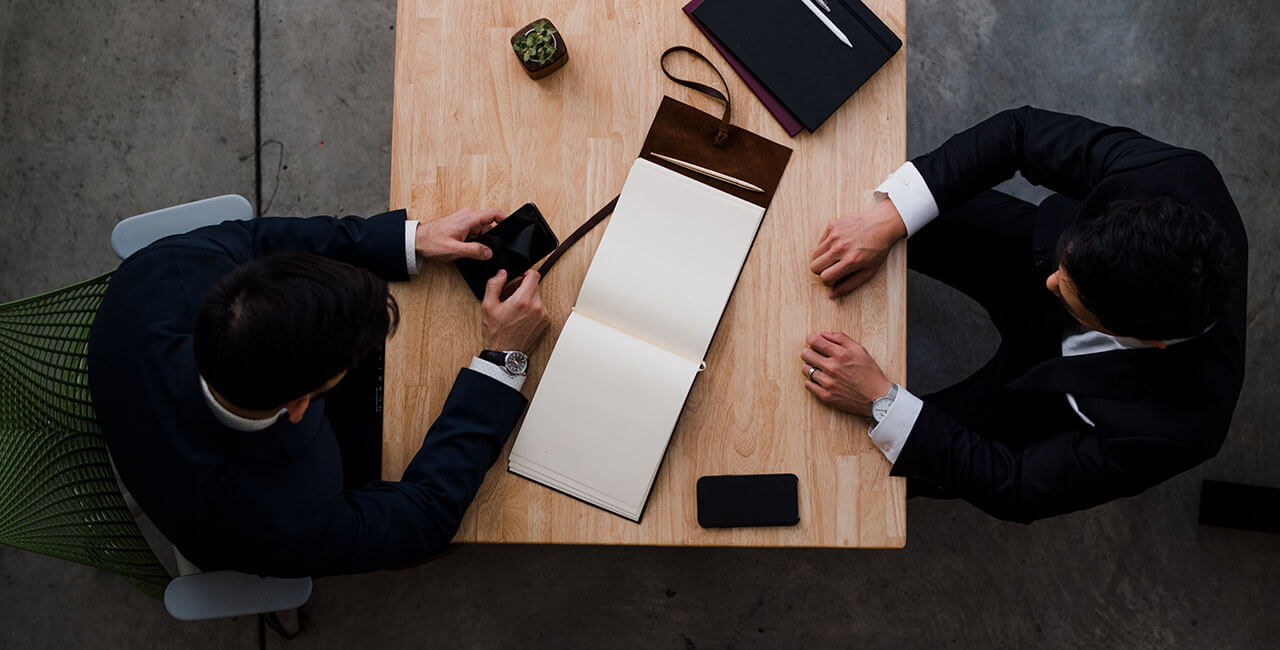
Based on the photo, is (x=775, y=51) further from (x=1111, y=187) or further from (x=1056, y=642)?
(x=1056, y=642)

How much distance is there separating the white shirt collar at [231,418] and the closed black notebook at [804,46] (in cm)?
95

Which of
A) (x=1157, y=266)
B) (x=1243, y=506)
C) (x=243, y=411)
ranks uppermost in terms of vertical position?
(x=1157, y=266)

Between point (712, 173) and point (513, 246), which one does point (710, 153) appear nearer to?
point (712, 173)

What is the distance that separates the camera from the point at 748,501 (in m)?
1.34

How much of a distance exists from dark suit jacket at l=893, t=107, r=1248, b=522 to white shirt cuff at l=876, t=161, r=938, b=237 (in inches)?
1.1

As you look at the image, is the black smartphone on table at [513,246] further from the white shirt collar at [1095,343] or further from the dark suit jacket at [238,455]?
the white shirt collar at [1095,343]

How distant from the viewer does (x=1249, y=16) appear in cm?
231

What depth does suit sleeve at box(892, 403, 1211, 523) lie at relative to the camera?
52.9 inches

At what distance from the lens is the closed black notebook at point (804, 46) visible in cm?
139

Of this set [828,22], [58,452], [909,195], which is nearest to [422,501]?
[58,452]

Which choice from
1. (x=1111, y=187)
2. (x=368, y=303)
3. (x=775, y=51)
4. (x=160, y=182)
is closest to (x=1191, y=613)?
(x=1111, y=187)

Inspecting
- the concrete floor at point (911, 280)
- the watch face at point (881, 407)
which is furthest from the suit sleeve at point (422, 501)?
the concrete floor at point (911, 280)

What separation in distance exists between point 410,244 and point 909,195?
2.79 ft

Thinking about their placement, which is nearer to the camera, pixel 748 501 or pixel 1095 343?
pixel 748 501
